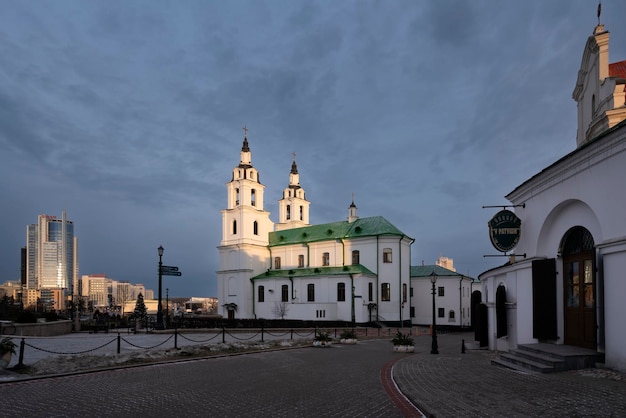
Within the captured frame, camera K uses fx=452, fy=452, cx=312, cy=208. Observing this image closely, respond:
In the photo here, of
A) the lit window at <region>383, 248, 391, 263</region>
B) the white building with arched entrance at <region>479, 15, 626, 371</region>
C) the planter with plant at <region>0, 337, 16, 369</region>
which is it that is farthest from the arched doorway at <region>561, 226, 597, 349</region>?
the lit window at <region>383, 248, 391, 263</region>

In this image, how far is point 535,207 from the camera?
1431 cm

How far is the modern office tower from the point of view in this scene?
18550 centimetres

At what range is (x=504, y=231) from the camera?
14594mm

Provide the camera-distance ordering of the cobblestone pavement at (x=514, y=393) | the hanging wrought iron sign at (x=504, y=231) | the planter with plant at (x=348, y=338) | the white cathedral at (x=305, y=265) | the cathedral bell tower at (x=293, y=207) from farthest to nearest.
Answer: the cathedral bell tower at (x=293, y=207) → the white cathedral at (x=305, y=265) → the planter with plant at (x=348, y=338) → the hanging wrought iron sign at (x=504, y=231) → the cobblestone pavement at (x=514, y=393)

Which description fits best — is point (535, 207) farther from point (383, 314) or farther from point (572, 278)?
point (383, 314)

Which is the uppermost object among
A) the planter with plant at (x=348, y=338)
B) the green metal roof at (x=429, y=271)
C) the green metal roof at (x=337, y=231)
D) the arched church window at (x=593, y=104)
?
the arched church window at (x=593, y=104)

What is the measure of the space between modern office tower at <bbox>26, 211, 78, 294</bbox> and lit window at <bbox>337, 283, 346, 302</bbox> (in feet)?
548

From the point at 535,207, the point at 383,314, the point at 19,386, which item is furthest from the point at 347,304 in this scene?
the point at 19,386

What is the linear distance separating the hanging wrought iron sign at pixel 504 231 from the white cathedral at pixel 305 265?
37285 mm

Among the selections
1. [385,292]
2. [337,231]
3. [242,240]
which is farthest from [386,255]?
[242,240]

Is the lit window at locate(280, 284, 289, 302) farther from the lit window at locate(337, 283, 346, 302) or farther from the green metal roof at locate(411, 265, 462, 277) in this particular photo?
the green metal roof at locate(411, 265, 462, 277)

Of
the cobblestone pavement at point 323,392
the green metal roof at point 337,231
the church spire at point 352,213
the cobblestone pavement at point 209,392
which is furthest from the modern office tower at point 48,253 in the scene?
the cobblestone pavement at point 323,392

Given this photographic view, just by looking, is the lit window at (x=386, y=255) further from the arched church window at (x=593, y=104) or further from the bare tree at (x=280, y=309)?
the arched church window at (x=593, y=104)

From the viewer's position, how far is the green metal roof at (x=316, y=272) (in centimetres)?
5280
